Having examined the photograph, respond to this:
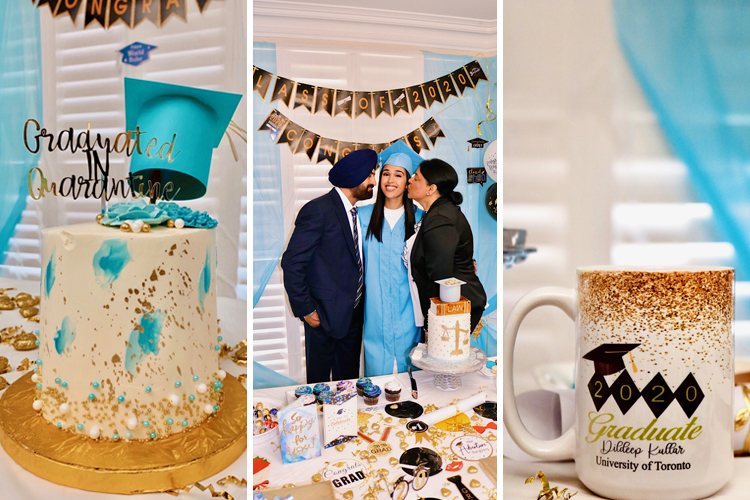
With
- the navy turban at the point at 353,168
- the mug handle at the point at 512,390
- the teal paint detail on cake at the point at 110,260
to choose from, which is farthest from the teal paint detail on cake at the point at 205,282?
the navy turban at the point at 353,168

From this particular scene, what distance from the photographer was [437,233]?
5.08 ft

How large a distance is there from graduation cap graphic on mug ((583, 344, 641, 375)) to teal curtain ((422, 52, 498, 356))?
1186 millimetres

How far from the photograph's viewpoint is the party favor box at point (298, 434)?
77 centimetres

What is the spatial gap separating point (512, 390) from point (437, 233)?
3.75 ft

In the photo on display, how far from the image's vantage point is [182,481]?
618mm

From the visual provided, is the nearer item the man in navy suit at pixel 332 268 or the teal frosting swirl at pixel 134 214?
the teal frosting swirl at pixel 134 214

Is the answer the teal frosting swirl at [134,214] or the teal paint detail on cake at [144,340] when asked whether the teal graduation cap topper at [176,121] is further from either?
the teal paint detail on cake at [144,340]

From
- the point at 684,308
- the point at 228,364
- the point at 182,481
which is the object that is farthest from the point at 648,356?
the point at 228,364

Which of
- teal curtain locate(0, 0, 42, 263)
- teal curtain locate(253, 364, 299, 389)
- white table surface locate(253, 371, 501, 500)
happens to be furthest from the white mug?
teal curtain locate(0, 0, 42, 263)

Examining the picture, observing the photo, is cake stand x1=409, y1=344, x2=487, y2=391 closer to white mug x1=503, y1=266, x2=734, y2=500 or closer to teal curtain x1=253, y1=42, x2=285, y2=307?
teal curtain x1=253, y1=42, x2=285, y2=307

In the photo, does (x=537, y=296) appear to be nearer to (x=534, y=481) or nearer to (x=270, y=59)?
(x=534, y=481)

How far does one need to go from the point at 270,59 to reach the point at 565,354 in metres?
1.21

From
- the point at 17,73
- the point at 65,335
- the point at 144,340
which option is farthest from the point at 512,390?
the point at 17,73

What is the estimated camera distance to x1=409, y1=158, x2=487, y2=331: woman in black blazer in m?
1.54
